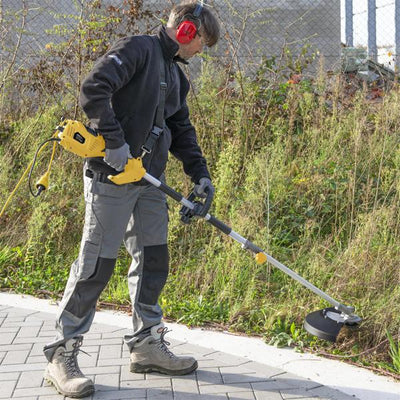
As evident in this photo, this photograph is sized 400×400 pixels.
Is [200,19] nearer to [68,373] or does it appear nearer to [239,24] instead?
[68,373]

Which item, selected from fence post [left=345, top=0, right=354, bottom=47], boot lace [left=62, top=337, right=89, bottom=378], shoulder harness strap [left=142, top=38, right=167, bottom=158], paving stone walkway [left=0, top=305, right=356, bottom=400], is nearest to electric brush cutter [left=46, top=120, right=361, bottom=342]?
shoulder harness strap [left=142, top=38, right=167, bottom=158]

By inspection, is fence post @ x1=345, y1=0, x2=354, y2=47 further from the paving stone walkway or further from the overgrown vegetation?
the paving stone walkway

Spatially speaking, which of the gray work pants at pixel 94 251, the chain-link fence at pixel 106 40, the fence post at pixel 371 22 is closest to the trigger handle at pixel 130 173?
the gray work pants at pixel 94 251

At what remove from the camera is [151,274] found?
384cm

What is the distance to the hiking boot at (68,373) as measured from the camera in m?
3.46

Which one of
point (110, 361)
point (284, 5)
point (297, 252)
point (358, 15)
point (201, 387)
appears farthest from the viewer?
point (358, 15)

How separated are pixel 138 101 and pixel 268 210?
1772 mm

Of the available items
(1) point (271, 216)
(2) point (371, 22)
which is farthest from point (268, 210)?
(2) point (371, 22)

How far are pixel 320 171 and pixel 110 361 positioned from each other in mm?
3061

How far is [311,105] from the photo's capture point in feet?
21.7

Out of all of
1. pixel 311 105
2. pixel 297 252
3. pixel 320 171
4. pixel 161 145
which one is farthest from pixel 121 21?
pixel 161 145

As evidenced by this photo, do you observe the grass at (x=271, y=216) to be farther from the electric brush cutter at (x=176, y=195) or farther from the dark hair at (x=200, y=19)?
the dark hair at (x=200, y=19)

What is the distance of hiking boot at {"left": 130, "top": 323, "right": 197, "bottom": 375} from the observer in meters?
3.78

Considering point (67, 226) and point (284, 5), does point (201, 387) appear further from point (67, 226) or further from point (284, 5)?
point (284, 5)
